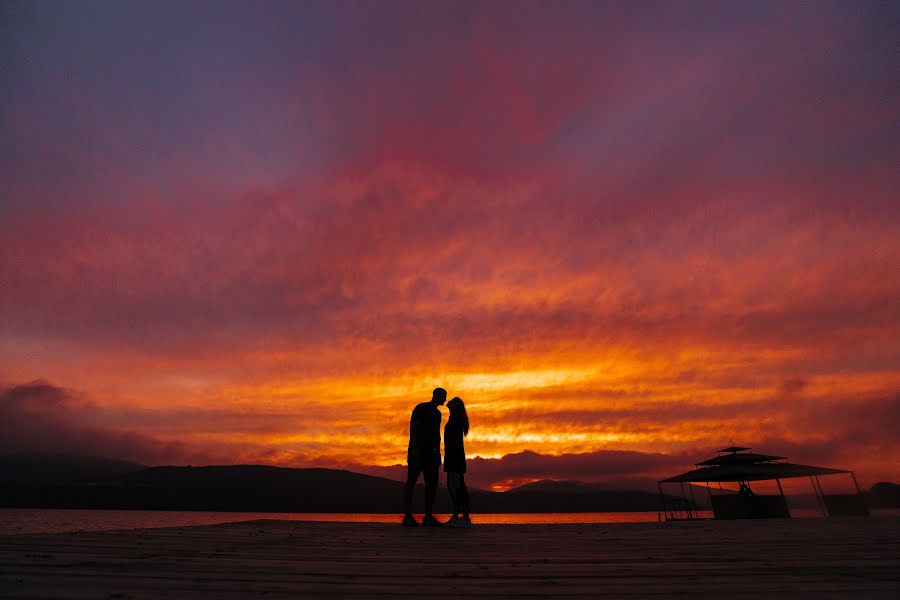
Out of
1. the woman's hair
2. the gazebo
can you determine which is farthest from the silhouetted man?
the gazebo

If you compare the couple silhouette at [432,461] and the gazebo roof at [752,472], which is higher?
the gazebo roof at [752,472]

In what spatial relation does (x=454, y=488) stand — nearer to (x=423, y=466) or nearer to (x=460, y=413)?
(x=423, y=466)

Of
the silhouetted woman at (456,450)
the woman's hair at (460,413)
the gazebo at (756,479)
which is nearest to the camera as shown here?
the silhouetted woman at (456,450)

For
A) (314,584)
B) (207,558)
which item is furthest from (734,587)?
(207,558)

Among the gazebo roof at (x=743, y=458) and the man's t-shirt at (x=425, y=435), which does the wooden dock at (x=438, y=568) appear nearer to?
the man's t-shirt at (x=425, y=435)

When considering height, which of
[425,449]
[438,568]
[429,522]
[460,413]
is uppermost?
[460,413]

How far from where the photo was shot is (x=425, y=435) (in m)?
9.31

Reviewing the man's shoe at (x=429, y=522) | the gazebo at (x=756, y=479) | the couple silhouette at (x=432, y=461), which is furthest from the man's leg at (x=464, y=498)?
the gazebo at (x=756, y=479)

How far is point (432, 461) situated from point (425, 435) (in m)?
0.50

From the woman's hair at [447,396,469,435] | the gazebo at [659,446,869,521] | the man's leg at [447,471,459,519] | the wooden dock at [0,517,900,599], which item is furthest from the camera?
the gazebo at [659,446,869,521]

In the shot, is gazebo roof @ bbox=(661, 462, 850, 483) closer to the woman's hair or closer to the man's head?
the woman's hair

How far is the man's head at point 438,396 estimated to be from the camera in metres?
9.29

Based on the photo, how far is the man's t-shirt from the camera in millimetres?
9195

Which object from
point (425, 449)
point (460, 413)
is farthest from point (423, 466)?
point (460, 413)
